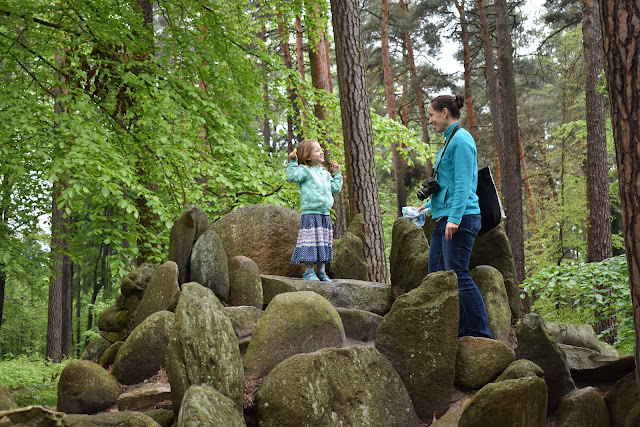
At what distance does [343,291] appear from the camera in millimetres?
6051

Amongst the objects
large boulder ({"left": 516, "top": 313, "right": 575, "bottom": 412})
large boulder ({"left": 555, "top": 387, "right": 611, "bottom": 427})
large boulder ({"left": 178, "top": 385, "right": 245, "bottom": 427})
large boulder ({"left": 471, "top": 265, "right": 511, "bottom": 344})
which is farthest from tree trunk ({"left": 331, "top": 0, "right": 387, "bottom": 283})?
large boulder ({"left": 178, "top": 385, "right": 245, "bottom": 427})

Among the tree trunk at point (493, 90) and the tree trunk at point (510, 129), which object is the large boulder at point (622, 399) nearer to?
the tree trunk at point (510, 129)

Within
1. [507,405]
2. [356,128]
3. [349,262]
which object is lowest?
[507,405]

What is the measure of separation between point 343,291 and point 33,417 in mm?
3353

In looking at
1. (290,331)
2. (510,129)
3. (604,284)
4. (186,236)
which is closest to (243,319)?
(290,331)

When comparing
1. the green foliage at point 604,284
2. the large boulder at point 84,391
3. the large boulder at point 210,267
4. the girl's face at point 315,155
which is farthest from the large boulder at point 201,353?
the green foliage at point 604,284

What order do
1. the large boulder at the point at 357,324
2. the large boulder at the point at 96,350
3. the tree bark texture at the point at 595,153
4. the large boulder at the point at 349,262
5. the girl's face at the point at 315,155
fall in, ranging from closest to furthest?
the large boulder at the point at 357,324 → the large boulder at the point at 96,350 → the girl's face at the point at 315,155 → the large boulder at the point at 349,262 → the tree bark texture at the point at 595,153

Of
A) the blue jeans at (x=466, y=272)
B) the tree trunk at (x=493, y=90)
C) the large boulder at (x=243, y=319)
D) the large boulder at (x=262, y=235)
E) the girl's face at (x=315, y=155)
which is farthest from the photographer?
the tree trunk at (x=493, y=90)

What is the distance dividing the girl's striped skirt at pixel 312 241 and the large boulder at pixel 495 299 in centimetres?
186

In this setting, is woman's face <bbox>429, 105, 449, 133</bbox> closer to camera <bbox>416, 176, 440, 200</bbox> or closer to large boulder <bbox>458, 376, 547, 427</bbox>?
camera <bbox>416, 176, 440, 200</bbox>

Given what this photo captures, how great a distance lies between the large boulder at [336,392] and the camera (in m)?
3.70

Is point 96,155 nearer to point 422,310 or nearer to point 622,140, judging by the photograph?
point 422,310

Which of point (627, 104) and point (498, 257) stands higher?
point (627, 104)

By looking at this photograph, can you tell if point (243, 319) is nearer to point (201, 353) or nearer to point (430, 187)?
point (201, 353)
